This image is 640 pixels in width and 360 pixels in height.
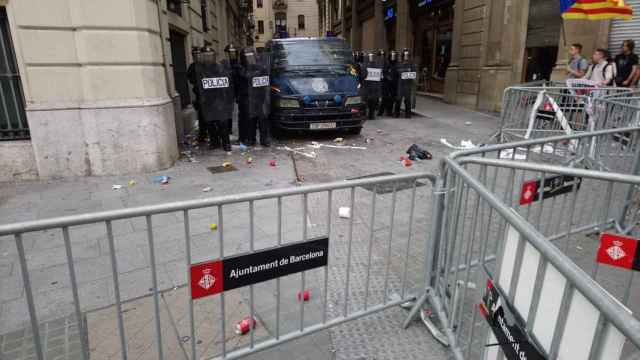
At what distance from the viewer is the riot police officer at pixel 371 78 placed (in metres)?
11.7

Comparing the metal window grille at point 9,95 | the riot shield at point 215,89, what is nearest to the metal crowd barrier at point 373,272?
the metal window grille at point 9,95

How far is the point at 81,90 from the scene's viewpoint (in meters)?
6.49

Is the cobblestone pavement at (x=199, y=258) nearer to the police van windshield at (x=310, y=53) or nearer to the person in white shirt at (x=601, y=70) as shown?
the police van windshield at (x=310, y=53)

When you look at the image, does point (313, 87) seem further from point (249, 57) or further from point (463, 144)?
point (463, 144)

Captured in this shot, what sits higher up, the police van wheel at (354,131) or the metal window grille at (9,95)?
the metal window grille at (9,95)

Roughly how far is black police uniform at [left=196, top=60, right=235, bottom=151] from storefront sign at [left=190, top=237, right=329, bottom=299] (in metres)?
6.32

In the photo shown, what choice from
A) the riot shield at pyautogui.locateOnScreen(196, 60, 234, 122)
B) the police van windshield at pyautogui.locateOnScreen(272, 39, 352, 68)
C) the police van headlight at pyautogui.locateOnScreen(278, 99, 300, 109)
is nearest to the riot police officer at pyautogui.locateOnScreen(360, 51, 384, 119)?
the police van windshield at pyautogui.locateOnScreen(272, 39, 352, 68)

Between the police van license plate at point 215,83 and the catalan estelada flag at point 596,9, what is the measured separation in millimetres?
8049

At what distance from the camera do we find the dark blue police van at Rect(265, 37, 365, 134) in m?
9.06

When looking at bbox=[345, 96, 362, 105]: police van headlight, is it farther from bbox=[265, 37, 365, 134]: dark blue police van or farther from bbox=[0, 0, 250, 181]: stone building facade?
bbox=[0, 0, 250, 181]: stone building facade

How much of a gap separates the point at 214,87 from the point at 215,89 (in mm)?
42

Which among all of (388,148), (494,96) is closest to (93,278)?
(388,148)

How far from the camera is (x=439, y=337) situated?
109 inches

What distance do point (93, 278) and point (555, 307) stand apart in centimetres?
353
